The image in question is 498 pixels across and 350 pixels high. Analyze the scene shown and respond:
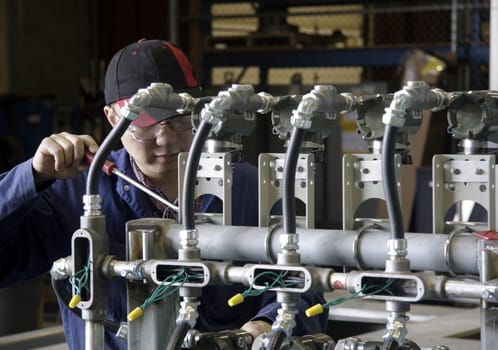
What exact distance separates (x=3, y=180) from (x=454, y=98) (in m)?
0.92

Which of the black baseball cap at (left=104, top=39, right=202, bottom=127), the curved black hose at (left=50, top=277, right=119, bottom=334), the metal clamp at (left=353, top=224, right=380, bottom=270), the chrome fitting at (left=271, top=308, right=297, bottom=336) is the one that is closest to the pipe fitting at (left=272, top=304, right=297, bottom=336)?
the chrome fitting at (left=271, top=308, right=297, bottom=336)

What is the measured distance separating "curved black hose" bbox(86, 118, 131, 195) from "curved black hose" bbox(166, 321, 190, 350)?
0.76 feet

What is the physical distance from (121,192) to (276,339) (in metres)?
0.76

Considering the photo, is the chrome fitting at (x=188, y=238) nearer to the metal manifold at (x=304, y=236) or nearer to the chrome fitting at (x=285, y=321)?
the metal manifold at (x=304, y=236)

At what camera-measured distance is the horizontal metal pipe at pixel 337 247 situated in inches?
52.2

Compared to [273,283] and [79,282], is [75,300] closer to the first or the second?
[79,282]

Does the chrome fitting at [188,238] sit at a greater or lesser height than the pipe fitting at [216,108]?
lesser

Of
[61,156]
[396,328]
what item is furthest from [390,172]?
[61,156]

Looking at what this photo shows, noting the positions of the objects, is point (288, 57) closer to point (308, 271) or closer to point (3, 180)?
point (3, 180)

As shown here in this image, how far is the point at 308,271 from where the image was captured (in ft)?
4.38

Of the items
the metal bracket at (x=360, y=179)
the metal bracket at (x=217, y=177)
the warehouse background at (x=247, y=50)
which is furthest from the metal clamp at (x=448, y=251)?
the warehouse background at (x=247, y=50)

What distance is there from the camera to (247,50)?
6.88m

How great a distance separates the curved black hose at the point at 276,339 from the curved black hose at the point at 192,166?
199mm

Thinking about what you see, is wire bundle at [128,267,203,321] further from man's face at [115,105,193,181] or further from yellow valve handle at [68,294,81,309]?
man's face at [115,105,193,181]
